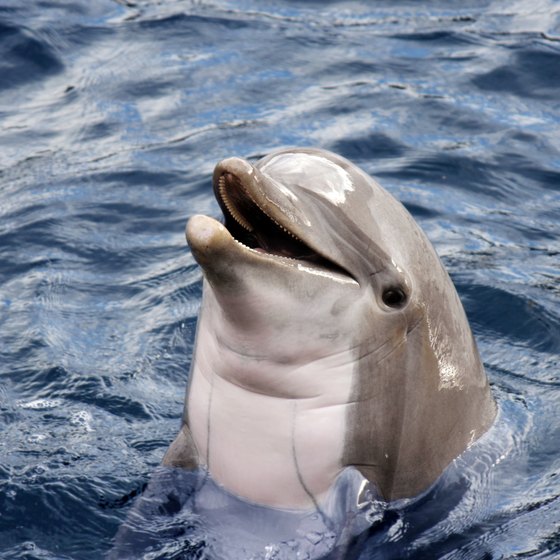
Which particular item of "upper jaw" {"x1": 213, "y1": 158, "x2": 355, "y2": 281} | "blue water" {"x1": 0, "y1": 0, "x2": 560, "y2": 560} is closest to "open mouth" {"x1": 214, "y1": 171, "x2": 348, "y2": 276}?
"upper jaw" {"x1": 213, "y1": 158, "x2": 355, "y2": 281}

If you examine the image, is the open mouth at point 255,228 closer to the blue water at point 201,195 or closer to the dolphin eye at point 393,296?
the dolphin eye at point 393,296

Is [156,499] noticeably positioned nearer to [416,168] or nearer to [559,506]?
[559,506]

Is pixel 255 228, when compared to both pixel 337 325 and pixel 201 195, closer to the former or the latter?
pixel 337 325

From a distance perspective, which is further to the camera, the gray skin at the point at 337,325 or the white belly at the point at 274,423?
the white belly at the point at 274,423

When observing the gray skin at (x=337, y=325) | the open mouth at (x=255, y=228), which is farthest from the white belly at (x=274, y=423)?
the open mouth at (x=255, y=228)

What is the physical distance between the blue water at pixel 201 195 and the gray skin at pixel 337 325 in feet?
1.32

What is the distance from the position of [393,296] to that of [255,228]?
76 centimetres

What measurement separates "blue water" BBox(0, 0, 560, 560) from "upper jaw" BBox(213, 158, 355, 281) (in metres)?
1.40

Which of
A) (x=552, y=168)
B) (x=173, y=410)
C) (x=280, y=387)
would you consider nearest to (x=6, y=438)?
(x=173, y=410)

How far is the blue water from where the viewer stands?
6465 mm

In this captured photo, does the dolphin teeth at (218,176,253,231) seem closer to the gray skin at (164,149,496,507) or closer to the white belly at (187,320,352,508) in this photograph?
the gray skin at (164,149,496,507)

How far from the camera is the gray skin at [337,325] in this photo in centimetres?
532

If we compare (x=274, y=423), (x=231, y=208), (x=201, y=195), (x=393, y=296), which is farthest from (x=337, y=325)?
(x=201, y=195)

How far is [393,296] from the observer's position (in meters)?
5.70
